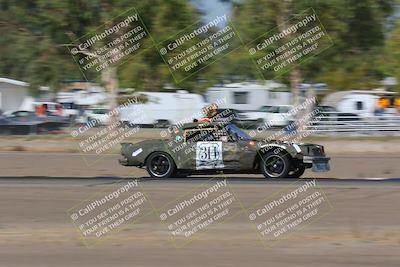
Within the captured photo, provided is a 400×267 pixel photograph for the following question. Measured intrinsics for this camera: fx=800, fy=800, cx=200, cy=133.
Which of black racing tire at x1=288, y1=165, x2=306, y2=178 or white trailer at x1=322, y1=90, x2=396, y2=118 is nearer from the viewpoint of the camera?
black racing tire at x1=288, y1=165, x2=306, y2=178

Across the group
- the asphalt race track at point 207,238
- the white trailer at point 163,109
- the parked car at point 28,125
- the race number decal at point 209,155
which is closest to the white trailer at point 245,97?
the white trailer at point 163,109

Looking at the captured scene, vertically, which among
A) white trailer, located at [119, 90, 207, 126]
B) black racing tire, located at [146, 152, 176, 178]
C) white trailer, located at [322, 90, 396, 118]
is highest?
white trailer, located at [119, 90, 207, 126]

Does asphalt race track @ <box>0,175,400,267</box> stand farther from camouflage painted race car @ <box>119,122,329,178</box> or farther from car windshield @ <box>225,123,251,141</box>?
car windshield @ <box>225,123,251,141</box>

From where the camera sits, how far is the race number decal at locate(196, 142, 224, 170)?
1670 cm

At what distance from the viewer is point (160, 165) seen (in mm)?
17188

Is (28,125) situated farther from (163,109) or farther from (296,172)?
(296,172)

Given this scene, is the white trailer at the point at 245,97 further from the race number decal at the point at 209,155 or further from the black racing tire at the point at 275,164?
the black racing tire at the point at 275,164

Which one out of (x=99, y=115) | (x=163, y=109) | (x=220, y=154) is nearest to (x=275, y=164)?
(x=220, y=154)

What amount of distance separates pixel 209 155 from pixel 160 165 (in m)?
1.16

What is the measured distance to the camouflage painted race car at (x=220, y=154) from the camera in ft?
54.1

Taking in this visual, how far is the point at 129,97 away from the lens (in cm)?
3522

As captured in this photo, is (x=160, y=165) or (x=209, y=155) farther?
(x=160, y=165)

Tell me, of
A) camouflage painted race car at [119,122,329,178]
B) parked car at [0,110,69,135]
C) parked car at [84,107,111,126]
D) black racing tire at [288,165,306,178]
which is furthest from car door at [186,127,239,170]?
parked car at [84,107,111,126]

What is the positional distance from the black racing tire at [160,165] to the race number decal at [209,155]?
25.4 inches
